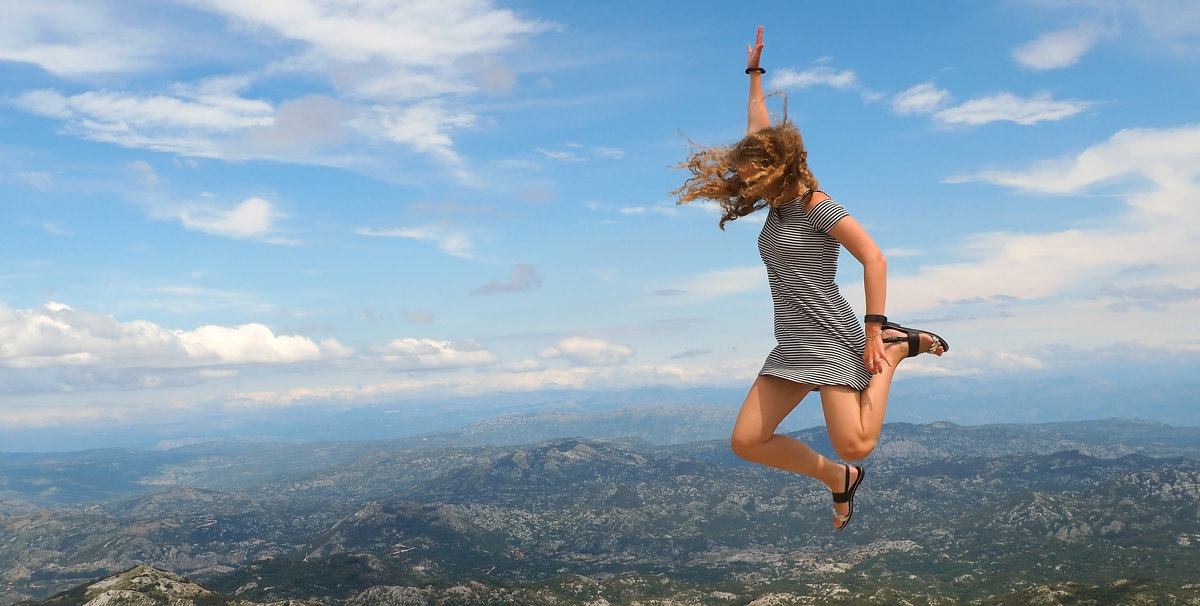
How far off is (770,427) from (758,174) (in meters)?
3.43

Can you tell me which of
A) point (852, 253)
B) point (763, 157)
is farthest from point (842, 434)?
point (763, 157)

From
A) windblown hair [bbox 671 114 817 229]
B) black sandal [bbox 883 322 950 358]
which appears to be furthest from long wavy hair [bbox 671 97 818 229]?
black sandal [bbox 883 322 950 358]

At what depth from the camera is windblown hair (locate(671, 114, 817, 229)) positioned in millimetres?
10234

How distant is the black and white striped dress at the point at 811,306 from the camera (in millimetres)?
10141

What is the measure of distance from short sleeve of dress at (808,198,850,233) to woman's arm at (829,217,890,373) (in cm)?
7

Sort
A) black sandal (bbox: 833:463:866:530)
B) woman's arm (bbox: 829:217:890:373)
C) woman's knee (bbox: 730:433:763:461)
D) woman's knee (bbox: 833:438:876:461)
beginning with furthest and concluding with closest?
1. black sandal (bbox: 833:463:866:530)
2. woman's knee (bbox: 730:433:763:461)
3. woman's knee (bbox: 833:438:876:461)
4. woman's arm (bbox: 829:217:890:373)

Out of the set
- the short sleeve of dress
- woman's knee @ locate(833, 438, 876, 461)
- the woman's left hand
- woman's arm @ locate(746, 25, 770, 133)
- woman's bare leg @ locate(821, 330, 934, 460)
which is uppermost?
woman's arm @ locate(746, 25, 770, 133)

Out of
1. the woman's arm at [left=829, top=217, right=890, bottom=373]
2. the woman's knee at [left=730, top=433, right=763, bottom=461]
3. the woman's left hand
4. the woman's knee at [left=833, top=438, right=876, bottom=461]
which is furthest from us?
the woman's knee at [left=730, top=433, right=763, bottom=461]

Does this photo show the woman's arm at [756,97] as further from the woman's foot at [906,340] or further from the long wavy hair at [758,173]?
the woman's foot at [906,340]

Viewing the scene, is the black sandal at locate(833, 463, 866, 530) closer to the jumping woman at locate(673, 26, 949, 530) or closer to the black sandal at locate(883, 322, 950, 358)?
the jumping woman at locate(673, 26, 949, 530)

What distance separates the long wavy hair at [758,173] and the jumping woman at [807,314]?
14 millimetres

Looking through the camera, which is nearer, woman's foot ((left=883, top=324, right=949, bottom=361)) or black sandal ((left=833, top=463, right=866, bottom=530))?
woman's foot ((left=883, top=324, right=949, bottom=361))

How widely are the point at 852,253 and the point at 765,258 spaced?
133 centimetres

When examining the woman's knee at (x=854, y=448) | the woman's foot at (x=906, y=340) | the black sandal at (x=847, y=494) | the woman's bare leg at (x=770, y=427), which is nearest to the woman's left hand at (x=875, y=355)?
the woman's foot at (x=906, y=340)
